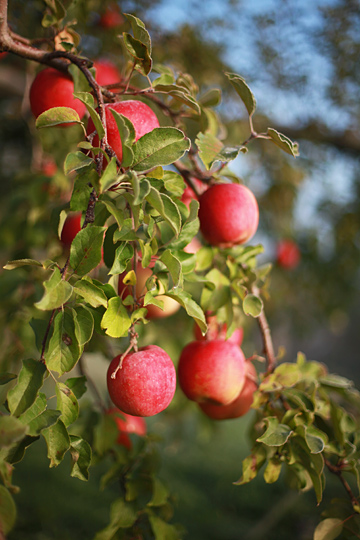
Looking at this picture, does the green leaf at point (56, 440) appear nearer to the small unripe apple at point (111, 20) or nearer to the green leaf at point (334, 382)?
the green leaf at point (334, 382)

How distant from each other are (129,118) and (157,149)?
0.08m

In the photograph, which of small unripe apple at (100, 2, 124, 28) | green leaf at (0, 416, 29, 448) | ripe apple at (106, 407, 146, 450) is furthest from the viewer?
small unripe apple at (100, 2, 124, 28)

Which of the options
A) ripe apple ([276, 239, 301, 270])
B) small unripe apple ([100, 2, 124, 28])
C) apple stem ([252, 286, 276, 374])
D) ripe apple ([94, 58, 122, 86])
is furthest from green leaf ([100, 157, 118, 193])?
ripe apple ([276, 239, 301, 270])

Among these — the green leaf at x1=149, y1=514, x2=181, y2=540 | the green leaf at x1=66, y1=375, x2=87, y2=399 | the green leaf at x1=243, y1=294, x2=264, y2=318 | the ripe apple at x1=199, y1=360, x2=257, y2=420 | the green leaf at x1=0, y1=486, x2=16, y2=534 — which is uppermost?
the green leaf at x1=243, y1=294, x2=264, y2=318

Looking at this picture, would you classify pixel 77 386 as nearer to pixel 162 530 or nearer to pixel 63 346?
pixel 63 346

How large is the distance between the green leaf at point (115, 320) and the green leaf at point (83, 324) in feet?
0.04

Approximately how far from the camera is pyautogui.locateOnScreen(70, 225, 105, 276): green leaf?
42 centimetres

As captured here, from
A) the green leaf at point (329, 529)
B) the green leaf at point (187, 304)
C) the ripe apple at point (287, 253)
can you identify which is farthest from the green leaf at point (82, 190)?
the ripe apple at point (287, 253)

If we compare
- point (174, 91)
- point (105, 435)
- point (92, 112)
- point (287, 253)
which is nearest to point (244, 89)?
point (174, 91)

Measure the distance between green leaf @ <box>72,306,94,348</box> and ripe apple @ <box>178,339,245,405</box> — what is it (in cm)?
27

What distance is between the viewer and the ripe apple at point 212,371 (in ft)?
2.15

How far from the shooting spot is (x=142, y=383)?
486 mm

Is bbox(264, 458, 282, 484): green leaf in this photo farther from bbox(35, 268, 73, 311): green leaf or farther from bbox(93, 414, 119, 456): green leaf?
bbox(35, 268, 73, 311): green leaf

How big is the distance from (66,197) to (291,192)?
0.90 m
